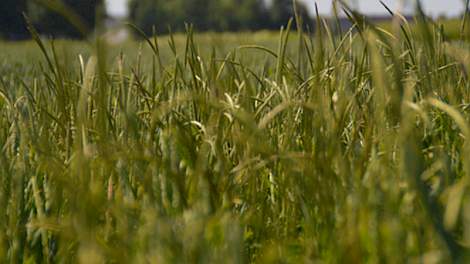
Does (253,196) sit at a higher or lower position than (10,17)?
lower

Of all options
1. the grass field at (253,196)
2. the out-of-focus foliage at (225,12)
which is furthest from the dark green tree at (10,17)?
the out-of-focus foliage at (225,12)

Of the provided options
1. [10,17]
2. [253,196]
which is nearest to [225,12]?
[10,17]

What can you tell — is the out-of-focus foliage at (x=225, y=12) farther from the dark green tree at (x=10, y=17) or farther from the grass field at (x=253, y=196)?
the grass field at (x=253, y=196)

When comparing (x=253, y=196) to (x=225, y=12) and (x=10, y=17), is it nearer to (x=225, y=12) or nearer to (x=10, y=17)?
(x=10, y=17)

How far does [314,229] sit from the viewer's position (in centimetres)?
73

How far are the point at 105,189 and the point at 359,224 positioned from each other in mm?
377

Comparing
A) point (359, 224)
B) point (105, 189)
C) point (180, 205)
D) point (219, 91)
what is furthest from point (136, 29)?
point (359, 224)

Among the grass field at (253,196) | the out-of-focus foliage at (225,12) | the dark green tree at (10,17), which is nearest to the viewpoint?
the grass field at (253,196)

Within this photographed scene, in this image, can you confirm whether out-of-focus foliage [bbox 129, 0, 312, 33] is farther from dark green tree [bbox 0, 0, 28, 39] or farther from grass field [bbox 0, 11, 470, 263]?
grass field [bbox 0, 11, 470, 263]

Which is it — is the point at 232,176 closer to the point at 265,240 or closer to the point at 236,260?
the point at 265,240

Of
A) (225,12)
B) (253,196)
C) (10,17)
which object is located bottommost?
(253,196)

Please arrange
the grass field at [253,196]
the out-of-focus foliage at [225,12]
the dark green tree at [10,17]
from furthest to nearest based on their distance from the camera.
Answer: the out-of-focus foliage at [225,12]
the dark green tree at [10,17]
the grass field at [253,196]

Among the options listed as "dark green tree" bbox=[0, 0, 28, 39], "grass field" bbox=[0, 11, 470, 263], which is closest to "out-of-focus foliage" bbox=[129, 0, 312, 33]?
"dark green tree" bbox=[0, 0, 28, 39]

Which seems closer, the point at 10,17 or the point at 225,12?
the point at 10,17
